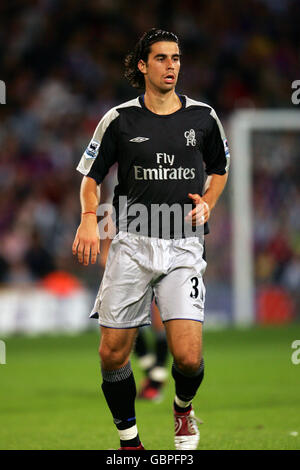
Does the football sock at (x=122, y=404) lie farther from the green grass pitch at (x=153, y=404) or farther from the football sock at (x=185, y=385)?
the green grass pitch at (x=153, y=404)

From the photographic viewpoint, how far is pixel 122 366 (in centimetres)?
482

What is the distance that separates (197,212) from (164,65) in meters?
0.82

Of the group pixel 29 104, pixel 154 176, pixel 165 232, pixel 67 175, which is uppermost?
pixel 29 104

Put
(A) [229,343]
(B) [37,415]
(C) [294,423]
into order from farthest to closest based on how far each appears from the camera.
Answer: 1. (A) [229,343]
2. (B) [37,415]
3. (C) [294,423]

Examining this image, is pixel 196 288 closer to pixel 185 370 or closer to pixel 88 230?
pixel 185 370

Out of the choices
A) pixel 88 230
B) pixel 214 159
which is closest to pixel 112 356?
pixel 88 230

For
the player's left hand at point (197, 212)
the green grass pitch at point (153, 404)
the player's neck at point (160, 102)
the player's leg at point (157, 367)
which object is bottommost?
the green grass pitch at point (153, 404)

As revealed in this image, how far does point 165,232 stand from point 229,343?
728cm

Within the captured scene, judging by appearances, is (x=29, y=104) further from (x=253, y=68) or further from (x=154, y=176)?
(x=154, y=176)

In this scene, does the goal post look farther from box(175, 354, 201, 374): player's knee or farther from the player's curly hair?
box(175, 354, 201, 374): player's knee

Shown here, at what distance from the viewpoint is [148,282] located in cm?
484

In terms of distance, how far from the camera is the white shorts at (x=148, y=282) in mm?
4762

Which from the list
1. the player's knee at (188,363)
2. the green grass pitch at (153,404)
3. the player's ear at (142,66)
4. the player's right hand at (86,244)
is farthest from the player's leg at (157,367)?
the player's ear at (142,66)

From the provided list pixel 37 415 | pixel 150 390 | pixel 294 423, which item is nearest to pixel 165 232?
pixel 294 423
